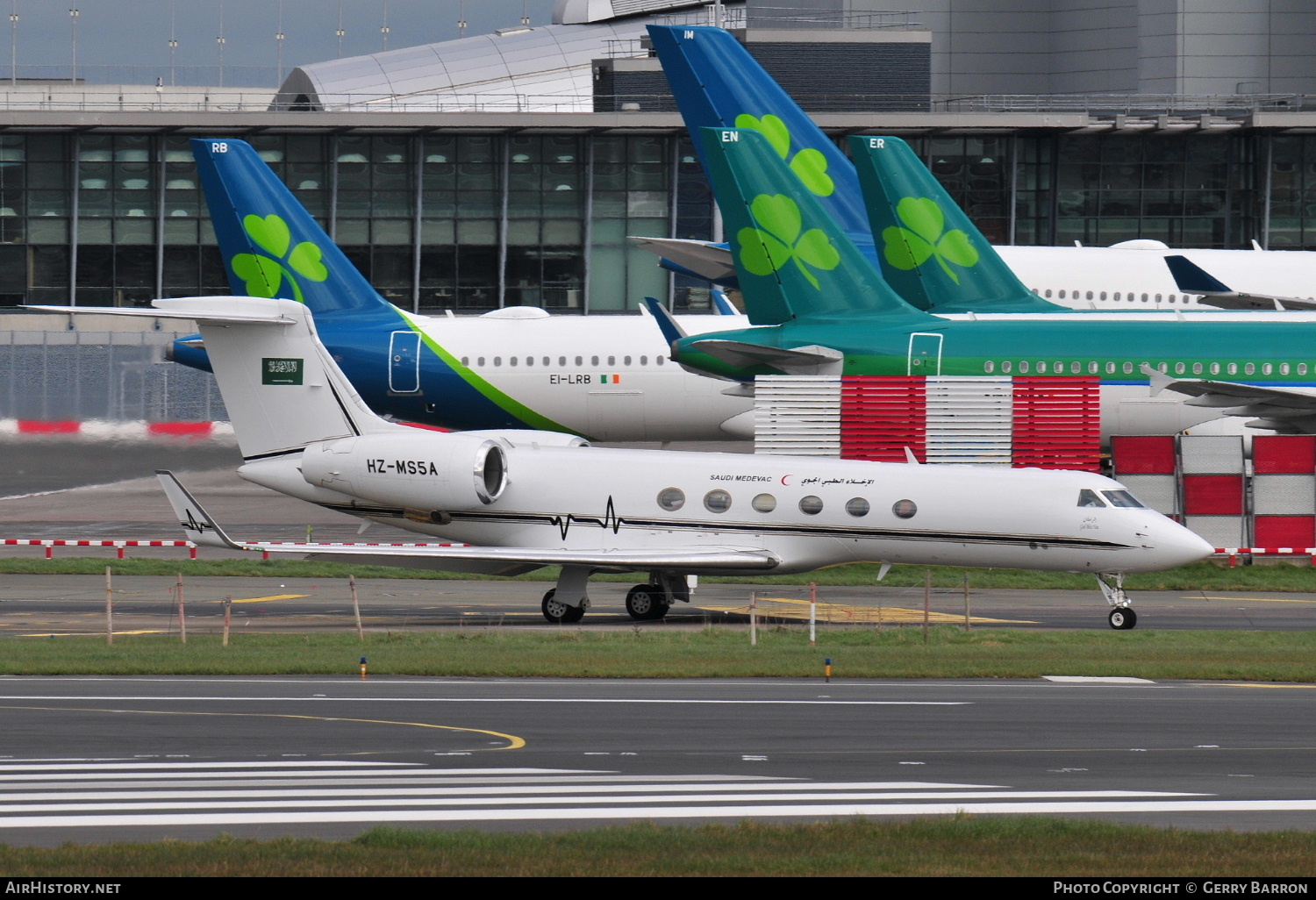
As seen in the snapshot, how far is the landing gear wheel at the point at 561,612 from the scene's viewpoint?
2845cm

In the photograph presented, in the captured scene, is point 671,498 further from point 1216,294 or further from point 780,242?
point 1216,294

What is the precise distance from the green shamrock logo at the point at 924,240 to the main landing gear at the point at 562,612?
18.9m

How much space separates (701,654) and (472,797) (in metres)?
9.62

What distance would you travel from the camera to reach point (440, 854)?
457 inches

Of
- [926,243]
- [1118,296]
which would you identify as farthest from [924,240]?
[1118,296]

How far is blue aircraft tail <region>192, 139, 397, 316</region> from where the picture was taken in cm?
4297

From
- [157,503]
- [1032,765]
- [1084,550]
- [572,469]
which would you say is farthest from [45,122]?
Result: [1032,765]

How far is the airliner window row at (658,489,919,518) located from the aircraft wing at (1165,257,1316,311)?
19.8 metres

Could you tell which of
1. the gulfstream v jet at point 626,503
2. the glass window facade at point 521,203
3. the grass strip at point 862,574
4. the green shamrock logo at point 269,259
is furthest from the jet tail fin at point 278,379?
the glass window facade at point 521,203

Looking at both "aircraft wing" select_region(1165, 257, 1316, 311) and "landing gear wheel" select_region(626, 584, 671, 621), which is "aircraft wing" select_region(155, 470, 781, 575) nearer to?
"landing gear wheel" select_region(626, 584, 671, 621)

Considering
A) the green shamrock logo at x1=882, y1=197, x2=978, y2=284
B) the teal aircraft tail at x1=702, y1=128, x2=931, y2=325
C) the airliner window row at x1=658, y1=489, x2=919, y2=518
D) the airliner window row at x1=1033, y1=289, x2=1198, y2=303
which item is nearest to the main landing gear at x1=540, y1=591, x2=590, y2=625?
the airliner window row at x1=658, y1=489, x2=919, y2=518

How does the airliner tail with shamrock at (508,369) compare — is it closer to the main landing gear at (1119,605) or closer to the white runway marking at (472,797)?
the main landing gear at (1119,605)

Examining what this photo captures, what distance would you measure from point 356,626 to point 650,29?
23.4 metres

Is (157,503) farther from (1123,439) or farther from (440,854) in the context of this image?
(440,854)
